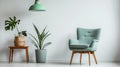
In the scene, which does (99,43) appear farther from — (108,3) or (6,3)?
(6,3)

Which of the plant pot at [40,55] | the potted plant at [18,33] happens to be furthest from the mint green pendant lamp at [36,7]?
the plant pot at [40,55]

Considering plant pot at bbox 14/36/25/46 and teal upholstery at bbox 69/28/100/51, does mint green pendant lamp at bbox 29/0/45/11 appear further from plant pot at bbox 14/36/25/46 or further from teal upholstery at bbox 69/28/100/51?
teal upholstery at bbox 69/28/100/51

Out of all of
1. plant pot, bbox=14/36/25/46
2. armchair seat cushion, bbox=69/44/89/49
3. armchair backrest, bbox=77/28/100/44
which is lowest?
armchair seat cushion, bbox=69/44/89/49

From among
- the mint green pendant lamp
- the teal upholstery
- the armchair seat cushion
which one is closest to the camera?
the armchair seat cushion

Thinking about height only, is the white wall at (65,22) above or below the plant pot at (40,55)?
above

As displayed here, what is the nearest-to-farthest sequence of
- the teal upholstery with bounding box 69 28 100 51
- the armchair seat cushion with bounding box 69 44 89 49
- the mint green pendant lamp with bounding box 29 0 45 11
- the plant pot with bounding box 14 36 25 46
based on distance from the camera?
the armchair seat cushion with bounding box 69 44 89 49
the mint green pendant lamp with bounding box 29 0 45 11
the teal upholstery with bounding box 69 28 100 51
the plant pot with bounding box 14 36 25 46

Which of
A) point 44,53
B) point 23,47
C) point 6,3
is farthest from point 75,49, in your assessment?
point 6,3

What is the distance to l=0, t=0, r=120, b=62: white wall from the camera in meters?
7.78

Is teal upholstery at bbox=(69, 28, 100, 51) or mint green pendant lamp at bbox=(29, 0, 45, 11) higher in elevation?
mint green pendant lamp at bbox=(29, 0, 45, 11)

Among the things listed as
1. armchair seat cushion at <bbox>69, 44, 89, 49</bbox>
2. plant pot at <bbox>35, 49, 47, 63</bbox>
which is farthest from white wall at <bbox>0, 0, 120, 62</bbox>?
armchair seat cushion at <bbox>69, 44, 89, 49</bbox>

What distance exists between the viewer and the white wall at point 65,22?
7777 mm

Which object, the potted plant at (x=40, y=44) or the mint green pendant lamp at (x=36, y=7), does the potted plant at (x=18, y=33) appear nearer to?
the potted plant at (x=40, y=44)

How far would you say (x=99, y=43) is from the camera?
306 inches

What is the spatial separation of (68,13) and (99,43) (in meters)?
1.17
